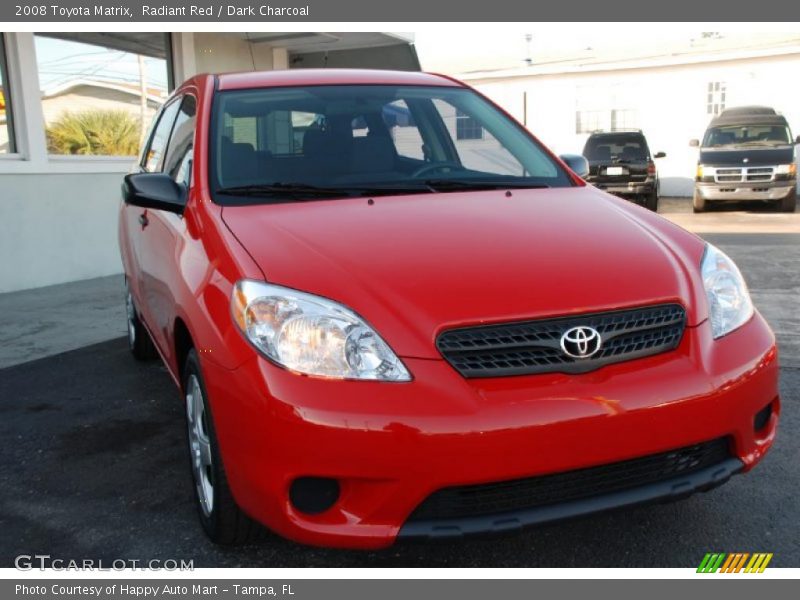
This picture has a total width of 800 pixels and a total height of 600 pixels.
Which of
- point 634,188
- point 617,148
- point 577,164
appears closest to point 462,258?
point 577,164

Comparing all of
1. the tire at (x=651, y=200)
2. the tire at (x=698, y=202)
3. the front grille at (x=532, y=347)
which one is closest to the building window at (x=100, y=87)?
the front grille at (x=532, y=347)

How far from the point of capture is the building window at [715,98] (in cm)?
2072

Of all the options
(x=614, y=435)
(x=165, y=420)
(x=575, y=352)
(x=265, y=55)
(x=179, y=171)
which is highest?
(x=265, y=55)

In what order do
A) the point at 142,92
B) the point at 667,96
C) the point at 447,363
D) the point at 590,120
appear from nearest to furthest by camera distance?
1. the point at 447,363
2. the point at 142,92
3. the point at 667,96
4. the point at 590,120

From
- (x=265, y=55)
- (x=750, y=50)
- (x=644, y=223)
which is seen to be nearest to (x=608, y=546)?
(x=644, y=223)

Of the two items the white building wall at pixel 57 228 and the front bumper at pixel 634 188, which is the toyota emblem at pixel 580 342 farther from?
the front bumper at pixel 634 188

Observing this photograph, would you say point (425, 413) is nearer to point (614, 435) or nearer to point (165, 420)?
point (614, 435)

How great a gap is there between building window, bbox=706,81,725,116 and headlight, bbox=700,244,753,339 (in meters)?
19.9

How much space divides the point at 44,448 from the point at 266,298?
2077 millimetres

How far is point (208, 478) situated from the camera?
276 cm

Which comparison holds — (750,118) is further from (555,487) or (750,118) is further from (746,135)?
(555,487)

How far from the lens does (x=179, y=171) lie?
3566 mm

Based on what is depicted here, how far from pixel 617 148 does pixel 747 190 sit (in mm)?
2965

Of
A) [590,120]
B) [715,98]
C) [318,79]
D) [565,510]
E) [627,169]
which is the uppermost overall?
[318,79]
